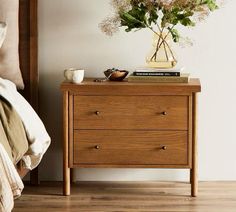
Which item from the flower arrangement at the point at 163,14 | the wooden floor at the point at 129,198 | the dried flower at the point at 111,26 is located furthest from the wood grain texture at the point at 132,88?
the wooden floor at the point at 129,198

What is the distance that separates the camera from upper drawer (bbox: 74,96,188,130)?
3766mm

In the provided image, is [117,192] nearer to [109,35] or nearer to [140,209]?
[140,209]

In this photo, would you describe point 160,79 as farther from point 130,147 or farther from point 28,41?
point 28,41

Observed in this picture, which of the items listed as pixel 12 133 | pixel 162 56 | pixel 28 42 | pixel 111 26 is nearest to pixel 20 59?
pixel 28 42

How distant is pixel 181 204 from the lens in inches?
147

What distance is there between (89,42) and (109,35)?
143mm

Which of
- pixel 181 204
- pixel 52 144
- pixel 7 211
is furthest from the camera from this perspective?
pixel 52 144

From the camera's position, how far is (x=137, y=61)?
4.15m

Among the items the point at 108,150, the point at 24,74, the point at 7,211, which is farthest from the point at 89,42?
the point at 7,211

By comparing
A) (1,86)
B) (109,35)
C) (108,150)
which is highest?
(109,35)

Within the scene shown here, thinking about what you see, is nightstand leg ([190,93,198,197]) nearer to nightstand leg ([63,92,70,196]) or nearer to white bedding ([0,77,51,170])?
nightstand leg ([63,92,70,196])

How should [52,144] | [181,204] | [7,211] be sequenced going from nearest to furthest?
[7,211] → [181,204] → [52,144]

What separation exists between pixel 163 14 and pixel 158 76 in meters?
0.35

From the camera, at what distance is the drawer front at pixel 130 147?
12.5 ft
